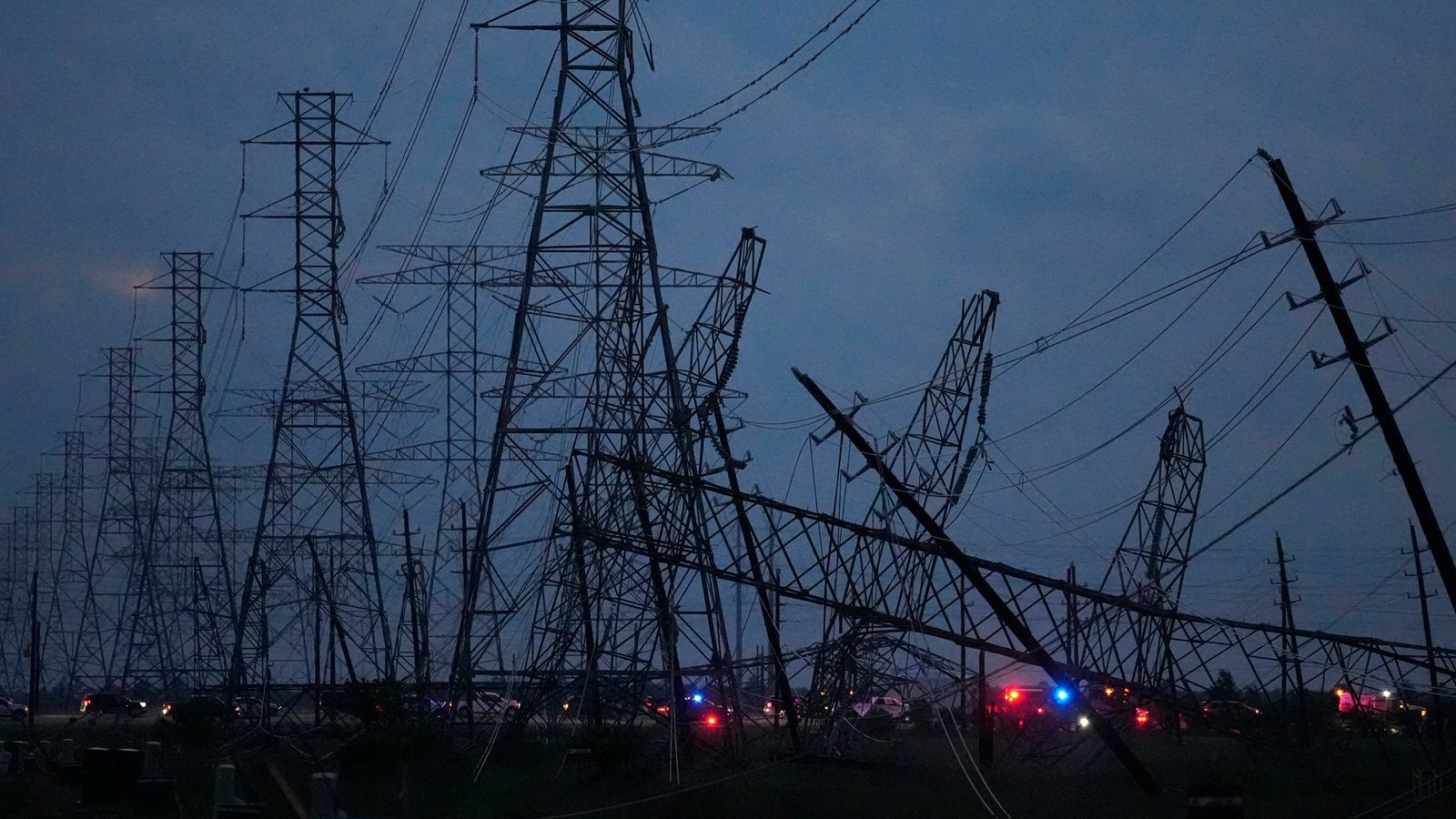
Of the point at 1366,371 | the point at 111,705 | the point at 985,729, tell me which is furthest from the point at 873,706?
the point at 111,705

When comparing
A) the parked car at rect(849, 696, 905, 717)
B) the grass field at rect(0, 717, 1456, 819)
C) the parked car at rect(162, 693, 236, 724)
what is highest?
the parked car at rect(162, 693, 236, 724)

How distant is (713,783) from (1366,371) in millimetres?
13614

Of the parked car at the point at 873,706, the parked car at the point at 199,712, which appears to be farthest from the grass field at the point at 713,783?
the parked car at the point at 199,712

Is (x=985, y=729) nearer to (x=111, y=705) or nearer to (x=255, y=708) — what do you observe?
(x=255, y=708)

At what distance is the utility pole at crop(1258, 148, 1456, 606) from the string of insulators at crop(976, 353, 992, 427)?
7.69m

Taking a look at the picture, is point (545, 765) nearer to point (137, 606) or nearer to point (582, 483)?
point (582, 483)

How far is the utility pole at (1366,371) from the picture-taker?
24.2 meters

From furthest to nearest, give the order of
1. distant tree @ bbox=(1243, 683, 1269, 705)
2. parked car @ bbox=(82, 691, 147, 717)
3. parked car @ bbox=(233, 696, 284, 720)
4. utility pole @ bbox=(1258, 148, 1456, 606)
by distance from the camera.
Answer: parked car @ bbox=(82, 691, 147, 717) → parked car @ bbox=(233, 696, 284, 720) → distant tree @ bbox=(1243, 683, 1269, 705) → utility pole @ bbox=(1258, 148, 1456, 606)

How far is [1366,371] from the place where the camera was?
24125 millimetres

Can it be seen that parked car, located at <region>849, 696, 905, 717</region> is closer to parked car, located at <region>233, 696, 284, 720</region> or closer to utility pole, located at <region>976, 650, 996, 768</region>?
utility pole, located at <region>976, 650, 996, 768</region>

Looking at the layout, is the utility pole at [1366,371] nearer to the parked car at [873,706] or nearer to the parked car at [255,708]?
the parked car at [873,706]

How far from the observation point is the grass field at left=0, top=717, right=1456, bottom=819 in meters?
25.4

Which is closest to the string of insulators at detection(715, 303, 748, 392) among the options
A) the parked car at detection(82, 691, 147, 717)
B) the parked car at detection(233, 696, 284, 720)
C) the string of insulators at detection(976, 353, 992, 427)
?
the string of insulators at detection(976, 353, 992, 427)

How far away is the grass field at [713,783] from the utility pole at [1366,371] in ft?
14.3
